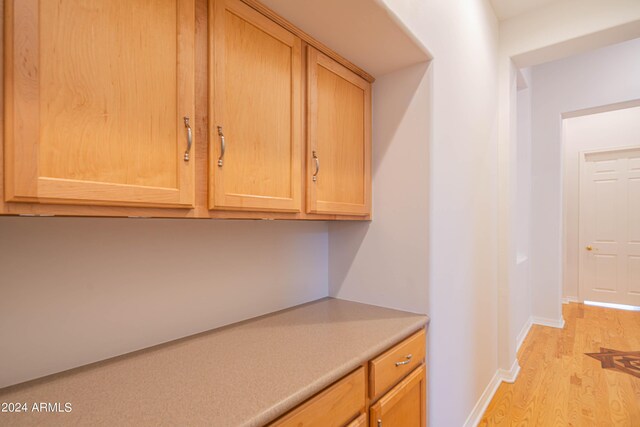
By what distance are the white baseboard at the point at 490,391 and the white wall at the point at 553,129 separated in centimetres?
166

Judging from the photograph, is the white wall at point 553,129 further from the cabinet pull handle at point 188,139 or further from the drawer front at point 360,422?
the cabinet pull handle at point 188,139

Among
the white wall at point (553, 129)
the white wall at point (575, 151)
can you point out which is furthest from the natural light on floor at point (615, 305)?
the white wall at point (553, 129)

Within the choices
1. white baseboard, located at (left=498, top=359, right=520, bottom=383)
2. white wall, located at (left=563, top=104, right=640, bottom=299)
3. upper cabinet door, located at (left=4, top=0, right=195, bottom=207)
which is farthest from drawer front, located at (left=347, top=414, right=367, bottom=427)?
white wall, located at (left=563, top=104, right=640, bottom=299)

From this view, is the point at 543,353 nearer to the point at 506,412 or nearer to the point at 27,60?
the point at 506,412

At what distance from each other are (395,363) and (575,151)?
17.4 feet

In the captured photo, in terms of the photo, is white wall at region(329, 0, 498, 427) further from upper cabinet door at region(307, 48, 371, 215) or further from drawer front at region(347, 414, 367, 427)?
drawer front at region(347, 414, 367, 427)

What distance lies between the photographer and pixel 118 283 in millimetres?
1096

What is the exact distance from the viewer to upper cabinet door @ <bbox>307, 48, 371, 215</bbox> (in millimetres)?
1426

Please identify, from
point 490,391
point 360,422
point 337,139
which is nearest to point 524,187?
point 490,391

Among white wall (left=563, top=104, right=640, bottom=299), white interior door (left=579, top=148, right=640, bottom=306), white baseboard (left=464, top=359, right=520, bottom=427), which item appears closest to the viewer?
white baseboard (left=464, top=359, right=520, bottom=427)

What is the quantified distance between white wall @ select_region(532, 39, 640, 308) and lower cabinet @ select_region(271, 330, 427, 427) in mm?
3423

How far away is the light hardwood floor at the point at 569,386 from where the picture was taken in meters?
2.21

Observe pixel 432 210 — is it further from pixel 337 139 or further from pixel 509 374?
pixel 509 374

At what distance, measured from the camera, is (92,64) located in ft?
2.58
